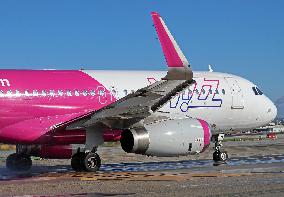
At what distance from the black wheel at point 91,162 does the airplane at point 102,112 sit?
0.04m

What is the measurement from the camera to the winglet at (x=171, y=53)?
58.5 ft

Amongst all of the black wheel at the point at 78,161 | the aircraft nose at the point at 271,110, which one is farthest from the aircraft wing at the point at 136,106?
the aircraft nose at the point at 271,110

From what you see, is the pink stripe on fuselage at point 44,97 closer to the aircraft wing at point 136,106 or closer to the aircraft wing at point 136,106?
Answer: the aircraft wing at point 136,106

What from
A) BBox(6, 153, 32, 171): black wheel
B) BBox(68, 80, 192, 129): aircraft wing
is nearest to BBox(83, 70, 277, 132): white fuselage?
BBox(68, 80, 192, 129): aircraft wing

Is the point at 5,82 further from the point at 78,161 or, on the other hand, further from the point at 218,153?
the point at 218,153

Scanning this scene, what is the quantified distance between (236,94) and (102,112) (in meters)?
9.47

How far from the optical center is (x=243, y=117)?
28.0m

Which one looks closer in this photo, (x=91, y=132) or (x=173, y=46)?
(x=173, y=46)

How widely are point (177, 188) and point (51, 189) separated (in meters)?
3.72

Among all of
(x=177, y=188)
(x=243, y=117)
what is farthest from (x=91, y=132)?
(x=243, y=117)

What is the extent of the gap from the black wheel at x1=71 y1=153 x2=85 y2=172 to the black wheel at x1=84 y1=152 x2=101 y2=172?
0.27 metres

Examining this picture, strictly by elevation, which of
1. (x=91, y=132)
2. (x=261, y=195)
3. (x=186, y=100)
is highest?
(x=186, y=100)

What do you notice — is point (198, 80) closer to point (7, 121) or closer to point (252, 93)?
point (252, 93)

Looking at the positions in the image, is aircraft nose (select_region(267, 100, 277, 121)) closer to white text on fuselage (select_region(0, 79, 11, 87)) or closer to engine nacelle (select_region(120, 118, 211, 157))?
engine nacelle (select_region(120, 118, 211, 157))
